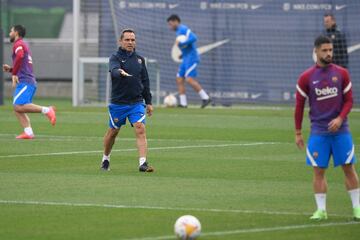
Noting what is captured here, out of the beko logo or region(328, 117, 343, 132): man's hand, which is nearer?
region(328, 117, 343, 132): man's hand

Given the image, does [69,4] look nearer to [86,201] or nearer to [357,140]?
[357,140]

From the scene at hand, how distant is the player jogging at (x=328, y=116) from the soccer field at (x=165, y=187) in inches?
16.6

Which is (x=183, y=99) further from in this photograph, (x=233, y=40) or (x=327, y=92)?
(x=327, y=92)

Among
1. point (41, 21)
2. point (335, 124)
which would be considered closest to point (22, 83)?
point (335, 124)

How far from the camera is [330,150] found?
11.4m

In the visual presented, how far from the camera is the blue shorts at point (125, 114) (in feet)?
51.1

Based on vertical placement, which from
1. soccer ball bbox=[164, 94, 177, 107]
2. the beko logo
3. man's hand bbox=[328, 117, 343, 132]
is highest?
the beko logo

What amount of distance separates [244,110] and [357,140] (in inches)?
372

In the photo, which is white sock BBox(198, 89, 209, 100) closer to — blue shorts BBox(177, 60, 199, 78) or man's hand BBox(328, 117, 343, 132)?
blue shorts BBox(177, 60, 199, 78)

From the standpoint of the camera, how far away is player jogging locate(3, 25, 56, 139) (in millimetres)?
21047

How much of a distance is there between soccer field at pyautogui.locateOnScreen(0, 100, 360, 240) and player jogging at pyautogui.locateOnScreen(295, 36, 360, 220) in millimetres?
423

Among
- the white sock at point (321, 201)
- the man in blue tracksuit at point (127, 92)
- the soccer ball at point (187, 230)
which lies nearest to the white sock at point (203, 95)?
the man in blue tracksuit at point (127, 92)

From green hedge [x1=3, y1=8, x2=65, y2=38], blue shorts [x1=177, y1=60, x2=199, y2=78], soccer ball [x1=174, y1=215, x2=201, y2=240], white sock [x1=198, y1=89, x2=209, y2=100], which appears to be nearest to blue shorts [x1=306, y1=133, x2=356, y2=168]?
soccer ball [x1=174, y1=215, x2=201, y2=240]

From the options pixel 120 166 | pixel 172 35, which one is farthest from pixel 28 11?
pixel 120 166
